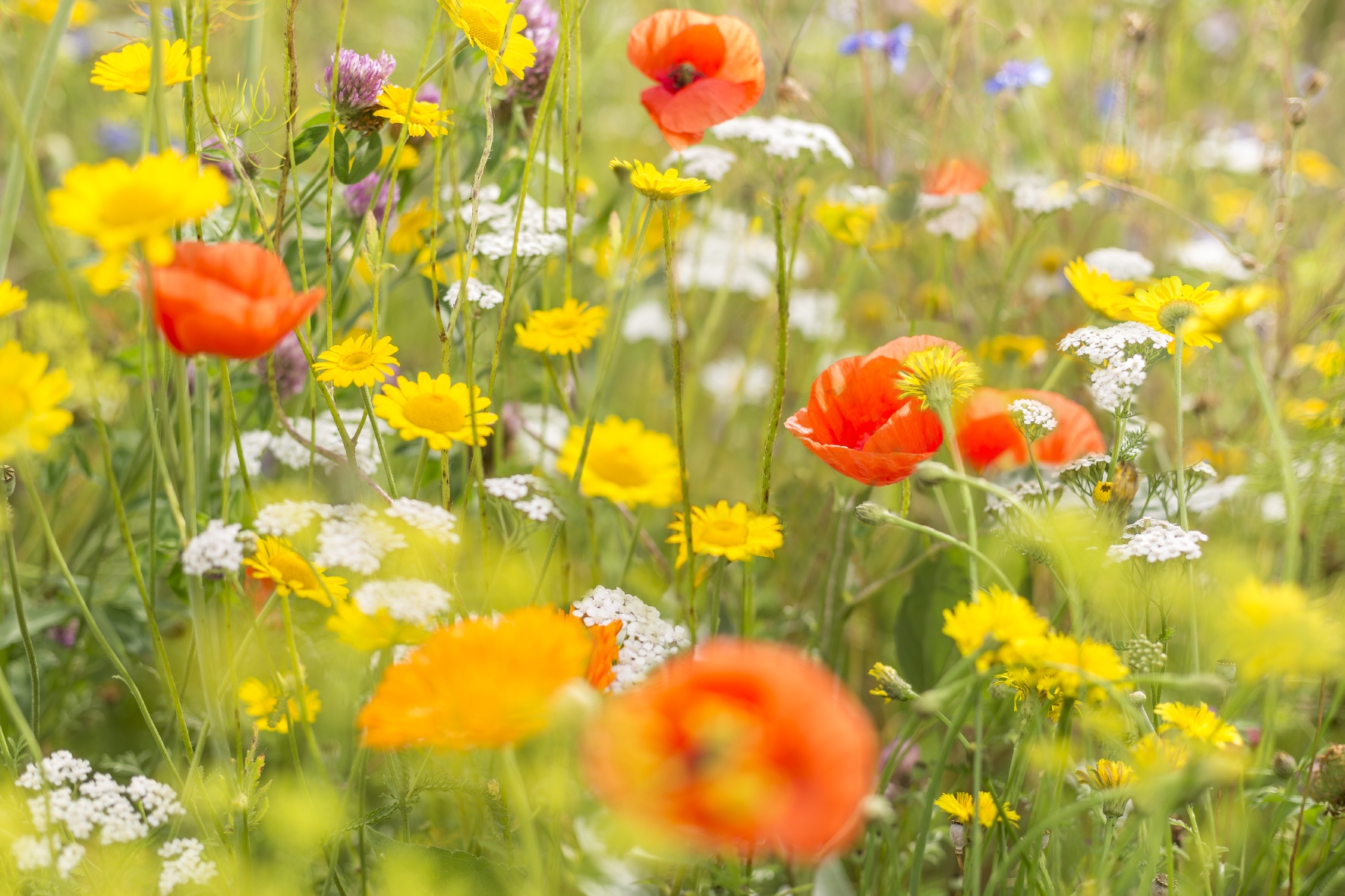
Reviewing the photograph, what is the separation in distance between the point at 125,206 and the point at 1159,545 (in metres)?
0.47

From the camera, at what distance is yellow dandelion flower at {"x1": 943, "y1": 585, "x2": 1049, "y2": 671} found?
358 mm

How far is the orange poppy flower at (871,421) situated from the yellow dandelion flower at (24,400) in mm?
341

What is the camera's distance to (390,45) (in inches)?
66.2

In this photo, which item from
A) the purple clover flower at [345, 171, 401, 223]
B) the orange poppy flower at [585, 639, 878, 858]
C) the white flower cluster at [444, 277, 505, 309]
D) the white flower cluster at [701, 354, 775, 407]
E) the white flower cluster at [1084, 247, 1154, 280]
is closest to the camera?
the orange poppy flower at [585, 639, 878, 858]

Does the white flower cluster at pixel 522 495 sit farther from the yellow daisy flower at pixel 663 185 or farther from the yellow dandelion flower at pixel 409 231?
the yellow dandelion flower at pixel 409 231

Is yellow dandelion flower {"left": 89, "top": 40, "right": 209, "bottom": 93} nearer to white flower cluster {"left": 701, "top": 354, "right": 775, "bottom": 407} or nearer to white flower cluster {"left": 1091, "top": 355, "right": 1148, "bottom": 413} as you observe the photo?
white flower cluster {"left": 1091, "top": 355, "right": 1148, "bottom": 413}

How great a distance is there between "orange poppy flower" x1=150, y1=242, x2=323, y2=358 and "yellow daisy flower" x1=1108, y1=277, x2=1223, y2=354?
1.47 feet

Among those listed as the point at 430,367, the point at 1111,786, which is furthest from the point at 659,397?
the point at 1111,786

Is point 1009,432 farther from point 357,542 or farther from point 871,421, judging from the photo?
point 357,542

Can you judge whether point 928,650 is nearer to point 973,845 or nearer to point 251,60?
point 973,845

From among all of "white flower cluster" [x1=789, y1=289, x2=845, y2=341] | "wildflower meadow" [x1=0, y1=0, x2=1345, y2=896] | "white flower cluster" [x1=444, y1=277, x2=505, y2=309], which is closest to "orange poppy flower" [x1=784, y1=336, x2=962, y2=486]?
"wildflower meadow" [x1=0, y1=0, x2=1345, y2=896]

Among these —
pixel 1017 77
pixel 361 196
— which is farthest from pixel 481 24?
pixel 1017 77

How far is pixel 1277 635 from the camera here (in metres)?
0.36

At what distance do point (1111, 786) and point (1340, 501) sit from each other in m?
0.49
